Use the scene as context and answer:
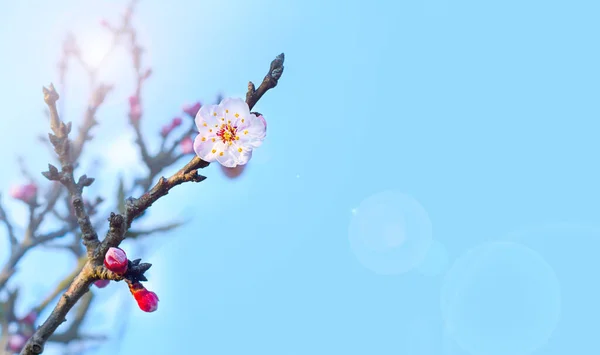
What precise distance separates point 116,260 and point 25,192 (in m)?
3.75

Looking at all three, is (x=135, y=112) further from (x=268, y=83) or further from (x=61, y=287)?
(x=268, y=83)

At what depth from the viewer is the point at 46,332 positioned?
6.42 feet

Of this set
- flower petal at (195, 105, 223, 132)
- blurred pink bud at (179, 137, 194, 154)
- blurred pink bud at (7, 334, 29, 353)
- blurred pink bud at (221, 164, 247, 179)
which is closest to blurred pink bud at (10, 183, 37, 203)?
blurred pink bud at (7, 334, 29, 353)

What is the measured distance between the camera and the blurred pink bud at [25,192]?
16.3 feet

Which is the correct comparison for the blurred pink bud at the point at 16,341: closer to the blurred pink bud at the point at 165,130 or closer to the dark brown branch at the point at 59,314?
the blurred pink bud at the point at 165,130

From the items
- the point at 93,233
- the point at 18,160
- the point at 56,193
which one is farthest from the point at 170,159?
the point at 93,233

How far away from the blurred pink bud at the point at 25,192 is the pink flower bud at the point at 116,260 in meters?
3.50

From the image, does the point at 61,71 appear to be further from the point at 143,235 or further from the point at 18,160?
the point at 143,235

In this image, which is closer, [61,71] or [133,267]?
[133,267]

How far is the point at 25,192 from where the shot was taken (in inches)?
200

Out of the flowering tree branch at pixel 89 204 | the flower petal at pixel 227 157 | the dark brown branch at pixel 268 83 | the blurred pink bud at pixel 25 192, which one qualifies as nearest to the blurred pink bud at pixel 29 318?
the flowering tree branch at pixel 89 204

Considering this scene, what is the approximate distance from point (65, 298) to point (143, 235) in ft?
9.88

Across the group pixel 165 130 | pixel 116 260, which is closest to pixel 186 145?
pixel 165 130

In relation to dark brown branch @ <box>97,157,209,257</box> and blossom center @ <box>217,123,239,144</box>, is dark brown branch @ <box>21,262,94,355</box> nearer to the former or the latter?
dark brown branch @ <box>97,157,209,257</box>
